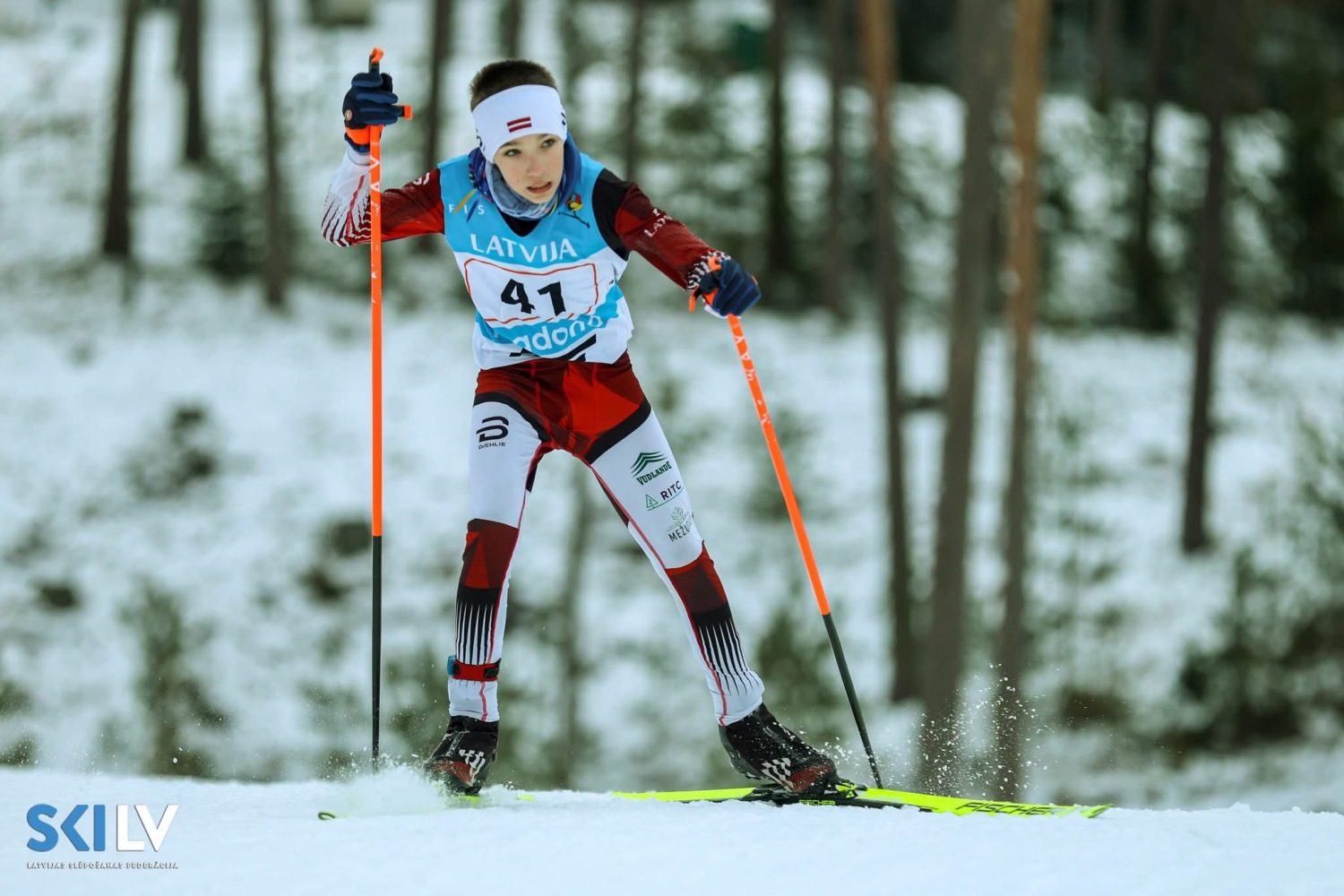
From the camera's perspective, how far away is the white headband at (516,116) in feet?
13.0

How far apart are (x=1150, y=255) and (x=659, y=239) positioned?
52.9 ft

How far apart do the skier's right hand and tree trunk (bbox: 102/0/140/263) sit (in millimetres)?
12144

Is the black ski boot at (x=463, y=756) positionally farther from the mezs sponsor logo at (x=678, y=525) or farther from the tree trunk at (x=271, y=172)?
the tree trunk at (x=271, y=172)

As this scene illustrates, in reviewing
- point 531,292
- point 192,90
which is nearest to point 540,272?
point 531,292

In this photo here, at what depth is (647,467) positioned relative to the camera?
4270 mm

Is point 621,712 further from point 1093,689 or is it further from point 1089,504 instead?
point 1089,504

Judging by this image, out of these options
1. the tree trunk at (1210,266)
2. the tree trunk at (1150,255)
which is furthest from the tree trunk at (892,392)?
the tree trunk at (1150,255)

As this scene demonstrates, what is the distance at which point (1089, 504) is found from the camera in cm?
1430

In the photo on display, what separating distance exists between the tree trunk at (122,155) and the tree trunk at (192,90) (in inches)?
82.8

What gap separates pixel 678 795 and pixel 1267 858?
1974mm

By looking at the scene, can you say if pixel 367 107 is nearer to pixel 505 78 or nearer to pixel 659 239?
pixel 505 78

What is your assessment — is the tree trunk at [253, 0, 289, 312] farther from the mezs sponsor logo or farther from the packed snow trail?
the mezs sponsor logo

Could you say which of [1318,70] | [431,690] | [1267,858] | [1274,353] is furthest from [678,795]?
[1318,70]

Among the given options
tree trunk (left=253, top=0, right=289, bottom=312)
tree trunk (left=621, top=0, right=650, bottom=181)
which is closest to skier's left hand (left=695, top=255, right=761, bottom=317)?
tree trunk (left=621, top=0, right=650, bottom=181)
